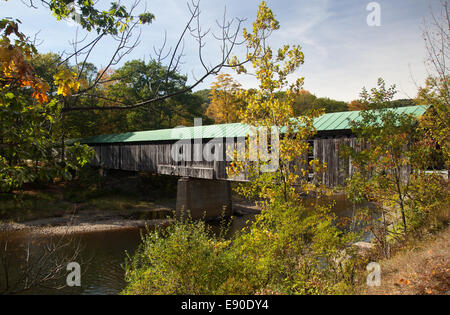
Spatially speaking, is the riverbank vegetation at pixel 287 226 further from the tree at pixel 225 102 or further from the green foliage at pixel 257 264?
the tree at pixel 225 102

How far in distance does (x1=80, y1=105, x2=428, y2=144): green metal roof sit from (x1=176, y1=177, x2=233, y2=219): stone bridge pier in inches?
107

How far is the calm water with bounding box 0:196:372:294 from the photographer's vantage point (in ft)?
29.2

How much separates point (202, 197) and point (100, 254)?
729 centimetres

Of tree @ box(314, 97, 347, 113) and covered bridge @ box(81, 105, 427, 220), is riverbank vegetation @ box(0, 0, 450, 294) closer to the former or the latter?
covered bridge @ box(81, 105, 427, 220)

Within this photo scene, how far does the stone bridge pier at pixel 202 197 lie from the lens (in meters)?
17.5

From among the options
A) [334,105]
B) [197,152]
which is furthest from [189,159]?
[334,105]

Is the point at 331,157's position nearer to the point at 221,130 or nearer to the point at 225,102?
the point at 221,130

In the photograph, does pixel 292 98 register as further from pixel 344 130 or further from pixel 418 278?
pixel 344 130

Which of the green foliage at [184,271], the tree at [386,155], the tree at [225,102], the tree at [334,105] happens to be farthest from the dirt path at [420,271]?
the tree at [334,105]

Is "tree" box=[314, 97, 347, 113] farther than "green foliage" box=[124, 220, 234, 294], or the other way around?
"tree" box=[314, 97, 347, 113]

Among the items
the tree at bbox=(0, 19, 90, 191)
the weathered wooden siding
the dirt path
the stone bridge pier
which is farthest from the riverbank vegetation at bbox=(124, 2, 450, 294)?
the stone bridge pier

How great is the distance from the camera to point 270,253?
15.9 ft
